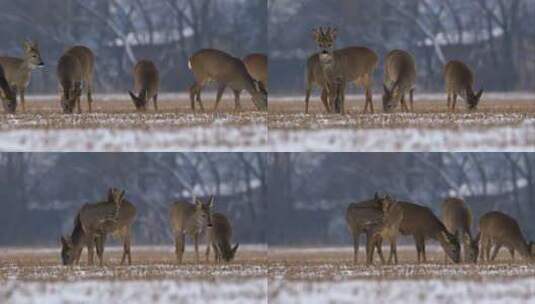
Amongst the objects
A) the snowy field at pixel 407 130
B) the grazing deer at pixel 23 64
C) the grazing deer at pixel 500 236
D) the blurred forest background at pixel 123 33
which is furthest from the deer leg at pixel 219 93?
the grazing deer at pixel 500 236

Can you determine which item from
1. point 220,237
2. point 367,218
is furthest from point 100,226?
point 367,218

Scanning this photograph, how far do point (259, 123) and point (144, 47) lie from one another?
1.08 meters

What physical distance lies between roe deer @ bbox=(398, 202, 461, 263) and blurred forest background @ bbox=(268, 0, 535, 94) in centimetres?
93

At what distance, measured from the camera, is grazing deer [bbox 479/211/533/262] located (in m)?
11.3

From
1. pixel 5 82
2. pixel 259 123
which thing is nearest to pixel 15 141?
pixel 5 82

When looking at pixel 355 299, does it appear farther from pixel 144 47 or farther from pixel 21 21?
pixel 21 21

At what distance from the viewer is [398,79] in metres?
11.5

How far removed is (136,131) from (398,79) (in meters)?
1.99

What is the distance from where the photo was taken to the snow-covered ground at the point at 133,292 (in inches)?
436

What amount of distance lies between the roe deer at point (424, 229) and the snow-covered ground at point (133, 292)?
116 centimetres

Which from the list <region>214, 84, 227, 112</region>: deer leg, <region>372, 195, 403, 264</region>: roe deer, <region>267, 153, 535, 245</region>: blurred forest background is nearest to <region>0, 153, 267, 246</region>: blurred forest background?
<region>267, 153, 535, 245</region>: blurred forest background

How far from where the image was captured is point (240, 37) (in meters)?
11.4

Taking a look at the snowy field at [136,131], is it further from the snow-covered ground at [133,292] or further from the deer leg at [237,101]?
the snow-covered ground at [133,292]

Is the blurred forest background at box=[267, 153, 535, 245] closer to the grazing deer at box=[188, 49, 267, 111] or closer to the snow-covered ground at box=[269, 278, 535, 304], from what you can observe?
the snow-covered ground at box=[269, 278, 535, 304]
